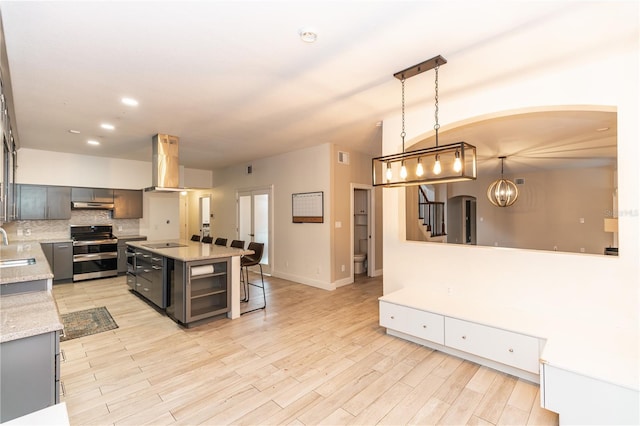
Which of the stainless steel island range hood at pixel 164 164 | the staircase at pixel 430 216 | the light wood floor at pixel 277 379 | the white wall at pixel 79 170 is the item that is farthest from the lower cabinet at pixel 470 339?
the white wall at pixel 79 170

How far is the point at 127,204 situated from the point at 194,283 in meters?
4.26

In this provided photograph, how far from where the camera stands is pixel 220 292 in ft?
13.3

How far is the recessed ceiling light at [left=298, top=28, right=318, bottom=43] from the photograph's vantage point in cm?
214

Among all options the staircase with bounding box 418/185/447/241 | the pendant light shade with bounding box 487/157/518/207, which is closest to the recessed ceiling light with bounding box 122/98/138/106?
the staircase with bounding box 418/185/447/241

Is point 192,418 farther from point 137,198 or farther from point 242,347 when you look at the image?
point 137,198

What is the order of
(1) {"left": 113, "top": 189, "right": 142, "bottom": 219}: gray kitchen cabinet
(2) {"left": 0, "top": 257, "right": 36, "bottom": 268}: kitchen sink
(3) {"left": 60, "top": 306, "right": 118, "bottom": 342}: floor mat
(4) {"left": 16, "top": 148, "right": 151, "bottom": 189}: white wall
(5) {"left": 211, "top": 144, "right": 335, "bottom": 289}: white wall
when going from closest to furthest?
(2) {"left": 0, "top": 257, "right": 36, "bottom": 268}: kitchen sink → (3) {"left": 60, "top": 306, "right": 118, "bottom": 342}: floor mat → (5) {"left": 211, "top": 144, "right": 335, "bottom": 289}: white wall → (4) {"left": 16, "top": 148, "right": 151, "bottom": 189}: white wall → (1) {"left": 113, "top": 189, "right": 142, "bottom": 219}: gray kitchen cabinet

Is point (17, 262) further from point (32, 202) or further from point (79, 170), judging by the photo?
point (79, 170)

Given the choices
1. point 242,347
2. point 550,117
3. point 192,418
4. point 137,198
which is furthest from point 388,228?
point 137,198

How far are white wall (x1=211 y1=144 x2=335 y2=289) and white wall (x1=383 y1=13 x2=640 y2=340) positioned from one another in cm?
211

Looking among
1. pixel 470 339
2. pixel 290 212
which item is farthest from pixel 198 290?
pixel 470 339

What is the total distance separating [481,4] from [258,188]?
5860 mm

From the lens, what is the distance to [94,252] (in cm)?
630

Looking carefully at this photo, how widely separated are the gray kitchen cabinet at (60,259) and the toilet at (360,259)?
5770 mm

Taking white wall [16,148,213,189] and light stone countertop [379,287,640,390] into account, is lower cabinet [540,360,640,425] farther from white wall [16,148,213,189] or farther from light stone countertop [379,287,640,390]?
white wall [16,148,213,189]
